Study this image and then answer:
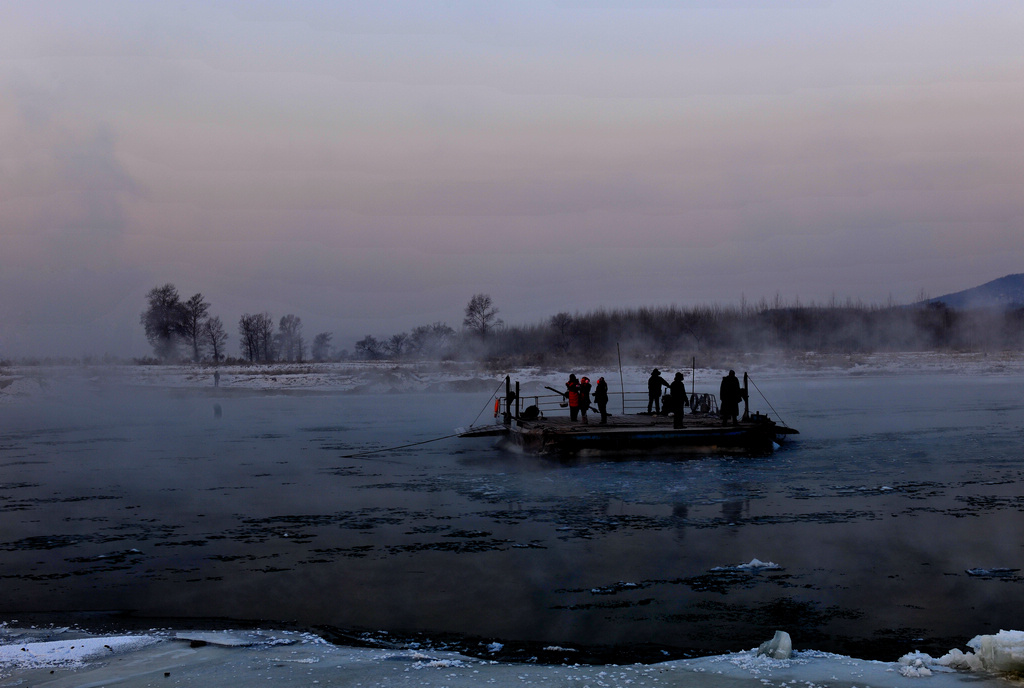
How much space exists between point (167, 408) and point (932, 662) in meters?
40.8

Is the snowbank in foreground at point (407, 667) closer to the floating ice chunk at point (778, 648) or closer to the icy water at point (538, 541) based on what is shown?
the floating ice chunk at point (778, 648)

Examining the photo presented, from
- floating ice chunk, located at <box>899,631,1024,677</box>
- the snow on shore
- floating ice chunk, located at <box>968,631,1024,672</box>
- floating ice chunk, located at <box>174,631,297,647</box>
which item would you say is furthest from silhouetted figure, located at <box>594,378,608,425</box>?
the snow on shore

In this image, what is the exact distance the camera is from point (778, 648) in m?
6.61

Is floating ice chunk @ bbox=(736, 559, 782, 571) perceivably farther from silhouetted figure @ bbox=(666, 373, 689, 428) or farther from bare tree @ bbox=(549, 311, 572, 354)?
bare tree @ bbox=(549, 311, 572, 354)

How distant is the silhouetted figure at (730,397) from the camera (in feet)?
74.4

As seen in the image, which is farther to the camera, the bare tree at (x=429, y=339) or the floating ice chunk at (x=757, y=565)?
the bare tree at (x=429, y=339)

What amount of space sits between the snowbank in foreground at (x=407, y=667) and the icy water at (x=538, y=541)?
0.77 meters

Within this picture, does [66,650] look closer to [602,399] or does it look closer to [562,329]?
[602,399]

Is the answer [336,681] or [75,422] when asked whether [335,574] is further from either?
[75,422]

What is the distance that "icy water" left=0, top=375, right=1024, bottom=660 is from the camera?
8258mm

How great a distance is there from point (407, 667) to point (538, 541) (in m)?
5.19

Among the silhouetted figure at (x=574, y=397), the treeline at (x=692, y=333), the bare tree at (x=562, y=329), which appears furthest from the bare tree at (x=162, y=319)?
the silhouetted figure at (x=574, y=397)

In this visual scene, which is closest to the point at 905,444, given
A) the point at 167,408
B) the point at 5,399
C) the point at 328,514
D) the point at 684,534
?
the point at 684,534

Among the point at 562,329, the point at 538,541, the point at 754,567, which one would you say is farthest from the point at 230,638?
the point at 562,329
